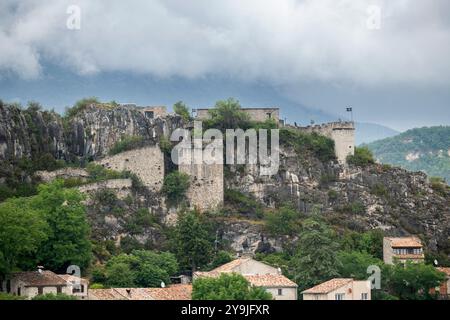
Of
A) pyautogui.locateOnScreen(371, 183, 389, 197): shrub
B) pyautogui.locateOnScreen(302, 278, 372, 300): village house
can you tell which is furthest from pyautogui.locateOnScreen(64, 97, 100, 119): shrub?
pyautogui.locateOnScreen(302, 278, 372, 300): village house

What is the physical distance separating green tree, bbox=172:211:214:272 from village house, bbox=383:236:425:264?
39.7ft

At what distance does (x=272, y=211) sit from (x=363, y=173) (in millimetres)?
9190

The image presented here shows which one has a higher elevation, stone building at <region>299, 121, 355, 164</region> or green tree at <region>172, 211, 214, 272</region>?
stone building at <region>299, 121, 355, 164</region>

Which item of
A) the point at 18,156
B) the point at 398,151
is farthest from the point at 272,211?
the point at 398,151

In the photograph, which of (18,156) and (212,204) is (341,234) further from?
(18,156)

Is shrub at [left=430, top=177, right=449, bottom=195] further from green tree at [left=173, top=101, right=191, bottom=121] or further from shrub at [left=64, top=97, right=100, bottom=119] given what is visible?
shrub at [left=64, top=97, right=100, bottom=119]

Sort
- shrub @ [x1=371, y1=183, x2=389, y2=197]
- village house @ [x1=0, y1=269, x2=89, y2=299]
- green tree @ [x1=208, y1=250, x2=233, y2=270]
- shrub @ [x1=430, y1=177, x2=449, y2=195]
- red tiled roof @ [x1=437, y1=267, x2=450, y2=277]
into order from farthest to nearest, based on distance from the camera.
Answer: shrub @ [x1=430, y1=177, x2=449, y2=195], shrub @ [x1=371, y1=183, x2=389, y2=197], green tree @ [x1=208, y1=250, x2=233, y2=270], red tiled roof @ [x1=437, y1=267, x2=450, y2=277], village house @ [x1=0, y1=269, x2=89, y2=299]

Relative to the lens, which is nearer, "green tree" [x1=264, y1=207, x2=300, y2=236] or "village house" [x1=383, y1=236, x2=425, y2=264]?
"village house" [x1=383, y1=236, x2=425, y2=264]

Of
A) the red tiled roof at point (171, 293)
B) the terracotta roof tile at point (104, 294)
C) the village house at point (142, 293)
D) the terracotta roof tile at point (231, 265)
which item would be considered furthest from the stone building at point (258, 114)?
the terracotta roof tile at point (104, 294)

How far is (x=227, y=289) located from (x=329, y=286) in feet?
25.5

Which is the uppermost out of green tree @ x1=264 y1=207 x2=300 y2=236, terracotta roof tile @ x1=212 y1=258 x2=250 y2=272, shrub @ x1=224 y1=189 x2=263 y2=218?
shrub @ x1=224 y1=189 x2=263 y2=218

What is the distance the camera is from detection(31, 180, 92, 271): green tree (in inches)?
3322

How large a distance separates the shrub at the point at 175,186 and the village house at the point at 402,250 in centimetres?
1432

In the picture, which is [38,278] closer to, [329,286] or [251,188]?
[329,286]
